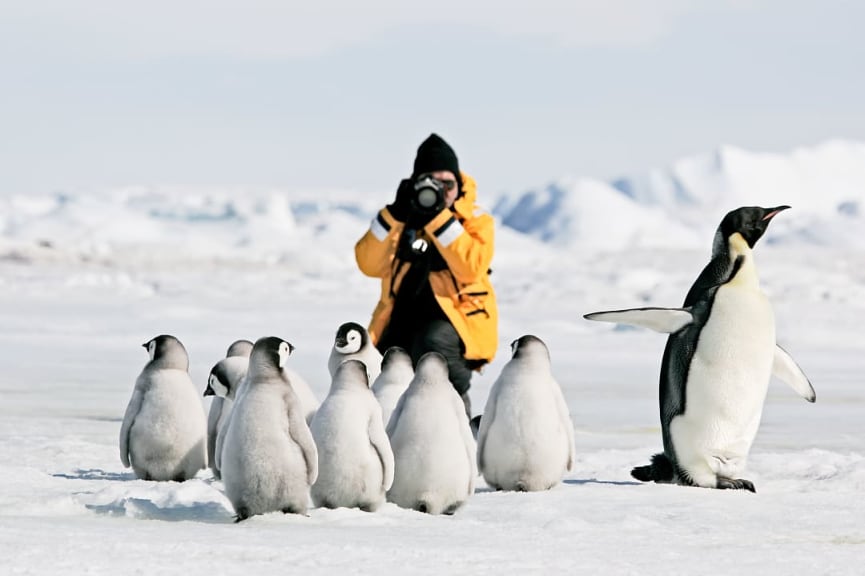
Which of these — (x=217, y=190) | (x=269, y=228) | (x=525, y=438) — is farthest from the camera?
(x=217, y=190)

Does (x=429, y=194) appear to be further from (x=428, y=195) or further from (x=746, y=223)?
(x=746, y=223)

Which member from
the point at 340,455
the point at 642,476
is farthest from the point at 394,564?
the point at 642,476

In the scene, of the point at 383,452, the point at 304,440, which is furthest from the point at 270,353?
the point at 383,452

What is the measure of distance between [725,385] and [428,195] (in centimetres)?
130

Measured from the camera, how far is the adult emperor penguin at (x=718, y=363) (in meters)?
4.82

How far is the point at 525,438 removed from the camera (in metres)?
4.52

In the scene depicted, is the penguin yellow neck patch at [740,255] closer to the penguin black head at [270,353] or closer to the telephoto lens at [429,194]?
the telephoto lens at [429,194]

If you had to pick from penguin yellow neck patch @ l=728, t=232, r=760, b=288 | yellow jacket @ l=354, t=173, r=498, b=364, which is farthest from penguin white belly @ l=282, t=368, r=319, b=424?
penguin yellow neck patch @ l=728, t=232, r=760, b=288

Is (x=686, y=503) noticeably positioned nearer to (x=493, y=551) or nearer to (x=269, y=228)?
(x=493, y=551)

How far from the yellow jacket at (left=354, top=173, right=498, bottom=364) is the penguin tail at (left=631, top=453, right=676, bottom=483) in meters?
0.79

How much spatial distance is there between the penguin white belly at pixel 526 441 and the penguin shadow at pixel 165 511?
→ 3.63ft

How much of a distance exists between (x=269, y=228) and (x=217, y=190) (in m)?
42.1

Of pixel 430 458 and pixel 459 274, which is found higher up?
pixel 459 274

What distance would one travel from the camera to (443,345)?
527 centimetres
